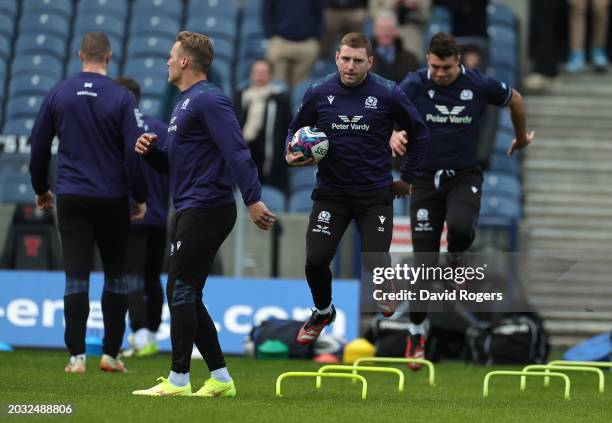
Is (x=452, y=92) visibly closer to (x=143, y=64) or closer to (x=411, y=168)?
(x=411, y=168)

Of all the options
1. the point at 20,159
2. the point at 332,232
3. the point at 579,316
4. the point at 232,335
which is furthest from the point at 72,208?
the point at 579,316

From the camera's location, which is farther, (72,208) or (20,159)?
(20,159)

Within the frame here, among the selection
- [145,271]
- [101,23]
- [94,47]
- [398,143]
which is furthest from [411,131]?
[101,23]

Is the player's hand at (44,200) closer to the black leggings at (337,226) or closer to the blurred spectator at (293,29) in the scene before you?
the black leggings at (337,226)

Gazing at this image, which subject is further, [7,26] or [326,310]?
[7,26]

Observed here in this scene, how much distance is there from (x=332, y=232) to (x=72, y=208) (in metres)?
2.01

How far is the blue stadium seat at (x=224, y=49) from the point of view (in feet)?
63.5

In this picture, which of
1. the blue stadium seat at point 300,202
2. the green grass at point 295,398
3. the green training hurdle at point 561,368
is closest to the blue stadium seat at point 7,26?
the blue stadium seat at point 300,202

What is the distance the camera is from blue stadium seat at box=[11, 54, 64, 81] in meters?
18.9

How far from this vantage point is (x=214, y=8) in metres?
20.0

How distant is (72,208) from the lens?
420 inches

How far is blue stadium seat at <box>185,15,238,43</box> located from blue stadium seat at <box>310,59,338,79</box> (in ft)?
4.92

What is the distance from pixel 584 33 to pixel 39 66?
24.6ft

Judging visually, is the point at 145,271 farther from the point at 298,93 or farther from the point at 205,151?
the point at 298,93
